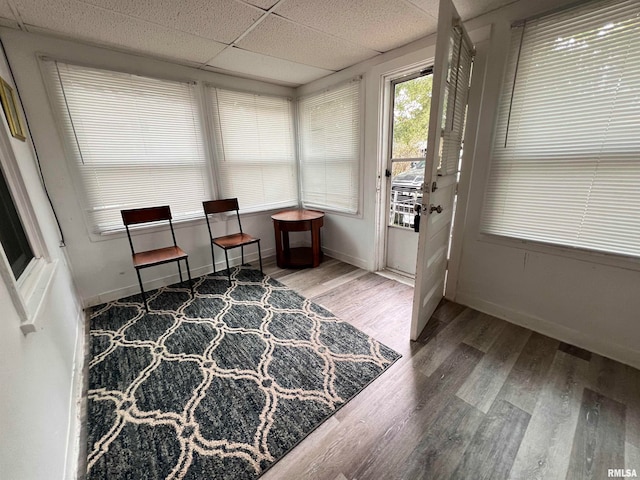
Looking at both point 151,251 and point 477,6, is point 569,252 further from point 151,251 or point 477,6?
point 151,251

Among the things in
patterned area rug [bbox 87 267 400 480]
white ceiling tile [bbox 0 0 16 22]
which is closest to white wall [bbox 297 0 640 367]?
patterned area rug [bbox 87 267 400 480]

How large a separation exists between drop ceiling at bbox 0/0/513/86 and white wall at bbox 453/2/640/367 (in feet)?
2.21

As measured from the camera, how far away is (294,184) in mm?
3676

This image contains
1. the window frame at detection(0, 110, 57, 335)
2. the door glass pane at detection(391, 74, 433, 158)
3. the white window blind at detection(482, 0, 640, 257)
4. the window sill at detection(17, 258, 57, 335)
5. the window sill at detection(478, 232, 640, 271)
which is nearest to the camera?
the window sill at detection(17, 258, 57, 335)

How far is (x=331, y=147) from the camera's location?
315 centimetres

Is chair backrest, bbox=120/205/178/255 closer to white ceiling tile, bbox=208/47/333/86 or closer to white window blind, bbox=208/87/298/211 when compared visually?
Answer: white window blind, bbox=208/87/298/211

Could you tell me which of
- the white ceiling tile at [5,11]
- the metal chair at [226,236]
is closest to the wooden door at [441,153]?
the metal chair at [226,236]

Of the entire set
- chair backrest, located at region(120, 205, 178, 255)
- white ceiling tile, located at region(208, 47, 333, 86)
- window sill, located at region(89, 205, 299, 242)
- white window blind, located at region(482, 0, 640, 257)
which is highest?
white ceiling tile, located at region(208, 47, 333, 86)

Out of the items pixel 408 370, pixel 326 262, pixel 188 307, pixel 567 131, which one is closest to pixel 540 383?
pixel 408 370

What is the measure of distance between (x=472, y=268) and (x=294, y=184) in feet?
7.93

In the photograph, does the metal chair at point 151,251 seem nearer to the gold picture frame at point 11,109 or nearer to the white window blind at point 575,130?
the gold picture frame at point 11,109

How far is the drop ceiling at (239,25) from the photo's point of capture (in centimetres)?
162

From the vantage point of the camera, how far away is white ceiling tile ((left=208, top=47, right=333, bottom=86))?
2.38 meters

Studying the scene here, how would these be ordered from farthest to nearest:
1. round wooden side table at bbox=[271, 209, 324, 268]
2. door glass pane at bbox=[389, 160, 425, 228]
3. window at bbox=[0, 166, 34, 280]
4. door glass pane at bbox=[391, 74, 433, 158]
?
1. round wooden side table at bbox=[271, 209, 324, 268]
2. door glass pane at bbox=[389, 160, 425, 228]
3. door glass pane at bbox=[391, 74, 433, 158]
4. window at bbox=[0, 166, 34, 280]
